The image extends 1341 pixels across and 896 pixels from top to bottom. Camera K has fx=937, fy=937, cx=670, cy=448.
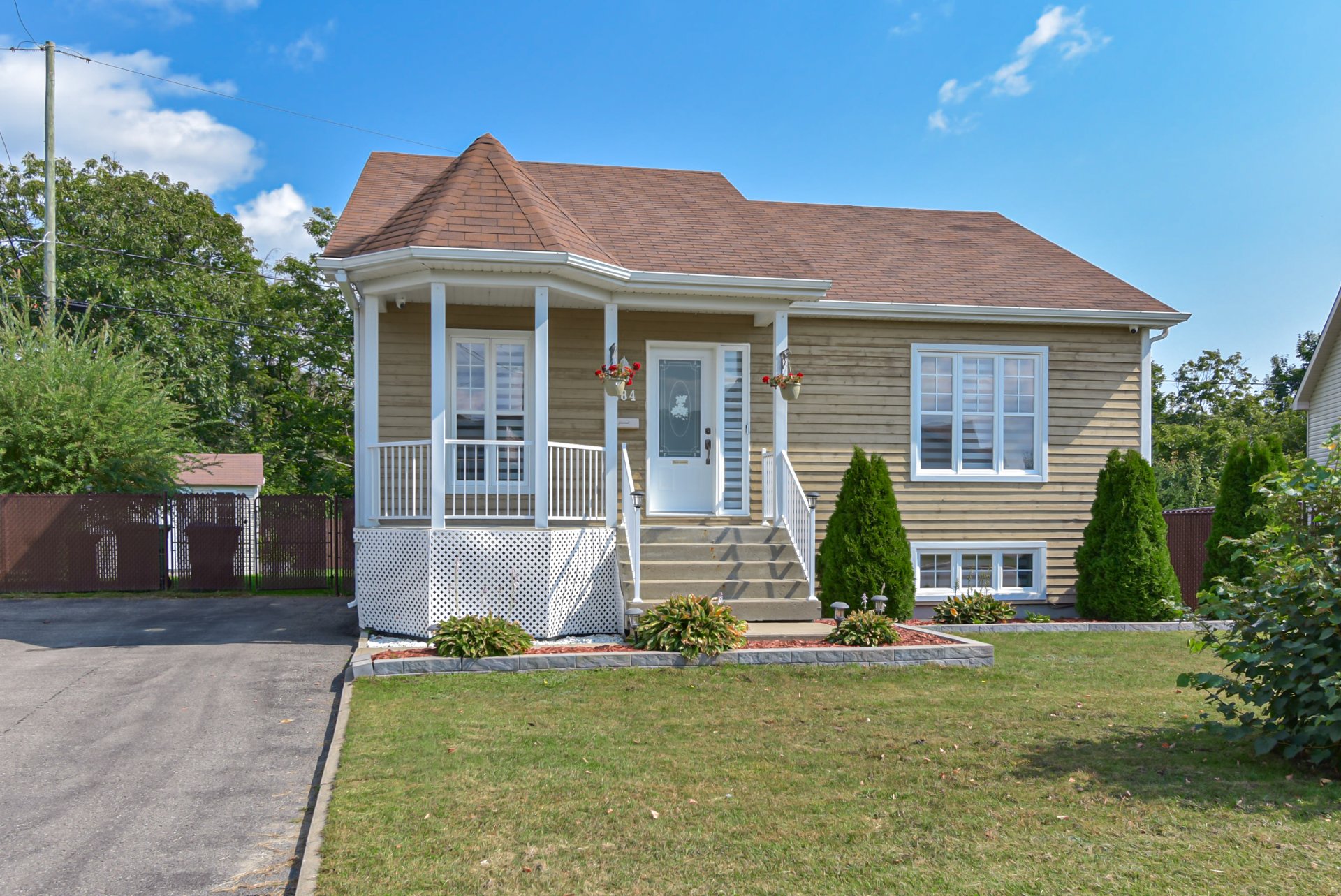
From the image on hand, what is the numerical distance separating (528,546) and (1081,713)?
17.2 ft

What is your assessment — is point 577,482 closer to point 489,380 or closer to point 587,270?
point 489,380

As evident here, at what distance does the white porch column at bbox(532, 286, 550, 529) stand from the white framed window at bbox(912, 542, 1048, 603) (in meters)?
5.46

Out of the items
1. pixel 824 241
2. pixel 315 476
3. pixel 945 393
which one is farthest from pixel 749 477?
pixel 315 476

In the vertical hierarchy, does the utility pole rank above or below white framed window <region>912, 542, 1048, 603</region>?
above

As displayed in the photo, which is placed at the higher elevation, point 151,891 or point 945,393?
point 945,393

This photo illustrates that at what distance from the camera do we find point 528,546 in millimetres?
9422

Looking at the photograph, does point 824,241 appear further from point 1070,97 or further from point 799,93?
point 1070,97

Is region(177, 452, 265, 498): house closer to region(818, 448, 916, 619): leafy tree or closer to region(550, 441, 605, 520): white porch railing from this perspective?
region(550, 441, 605, 520): white porch railing

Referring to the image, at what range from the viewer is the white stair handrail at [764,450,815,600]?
10.1 metres

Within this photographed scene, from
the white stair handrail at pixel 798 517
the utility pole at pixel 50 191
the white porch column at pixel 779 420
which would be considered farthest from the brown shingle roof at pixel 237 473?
the white stair handrail at pixel 798 517

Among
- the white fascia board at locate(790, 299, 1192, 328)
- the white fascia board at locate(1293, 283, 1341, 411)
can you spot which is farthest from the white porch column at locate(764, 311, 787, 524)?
the white fascia board at locate(1293, 283, 1341, 411)

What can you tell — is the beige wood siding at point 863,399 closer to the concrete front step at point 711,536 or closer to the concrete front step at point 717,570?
the concrete front step at point 711,536

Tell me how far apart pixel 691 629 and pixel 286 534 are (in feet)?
27.9

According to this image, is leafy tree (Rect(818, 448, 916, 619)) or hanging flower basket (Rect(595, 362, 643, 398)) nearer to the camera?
hanging flower basket (Rect(595, 362, 643, 398))
